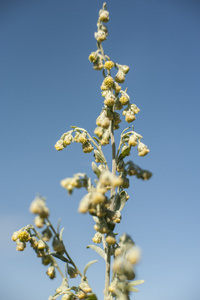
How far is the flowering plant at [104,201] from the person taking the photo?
2090mm

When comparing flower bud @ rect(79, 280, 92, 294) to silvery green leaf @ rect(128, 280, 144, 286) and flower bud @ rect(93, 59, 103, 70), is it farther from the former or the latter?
flower bud @ rect(93, 59, 103, 70)

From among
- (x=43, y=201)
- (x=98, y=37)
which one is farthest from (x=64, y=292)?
(x=98, y=37)

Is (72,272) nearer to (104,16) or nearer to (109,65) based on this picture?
(109,65)

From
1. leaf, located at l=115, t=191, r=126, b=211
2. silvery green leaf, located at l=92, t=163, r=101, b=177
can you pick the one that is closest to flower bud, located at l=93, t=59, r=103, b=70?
silvery green leaf, located at l=92, t=163, r=101, b=177

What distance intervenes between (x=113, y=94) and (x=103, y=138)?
43 cm

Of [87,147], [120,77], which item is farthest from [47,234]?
[120,77]

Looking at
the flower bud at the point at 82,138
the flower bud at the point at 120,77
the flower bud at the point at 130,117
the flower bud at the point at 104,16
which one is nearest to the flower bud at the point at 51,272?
the flower bud at the point at 82,138

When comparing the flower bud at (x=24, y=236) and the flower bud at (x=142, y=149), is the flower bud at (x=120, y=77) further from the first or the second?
the flower bud at (x=24, y=236)

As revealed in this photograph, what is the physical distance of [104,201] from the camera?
84.5 inches

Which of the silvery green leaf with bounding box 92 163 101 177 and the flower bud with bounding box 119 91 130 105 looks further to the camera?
the flower bud with bounding box 119 91 130 105

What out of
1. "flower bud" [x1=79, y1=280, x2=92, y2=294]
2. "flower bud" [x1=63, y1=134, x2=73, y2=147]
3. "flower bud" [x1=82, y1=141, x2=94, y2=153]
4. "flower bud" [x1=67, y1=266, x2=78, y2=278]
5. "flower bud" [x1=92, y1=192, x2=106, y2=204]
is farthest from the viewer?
"flower bud" [x1=63, y1=134, x2=73, y2=147]

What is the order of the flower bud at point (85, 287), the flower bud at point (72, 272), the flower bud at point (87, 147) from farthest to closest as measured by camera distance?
the flower bud at point (87, 147) < the flower bud at point (72, 272) < the flower bud at point (85, 287)

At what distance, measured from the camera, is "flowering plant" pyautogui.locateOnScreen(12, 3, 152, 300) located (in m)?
2.09

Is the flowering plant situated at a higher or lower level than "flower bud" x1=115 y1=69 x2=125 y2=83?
lower
